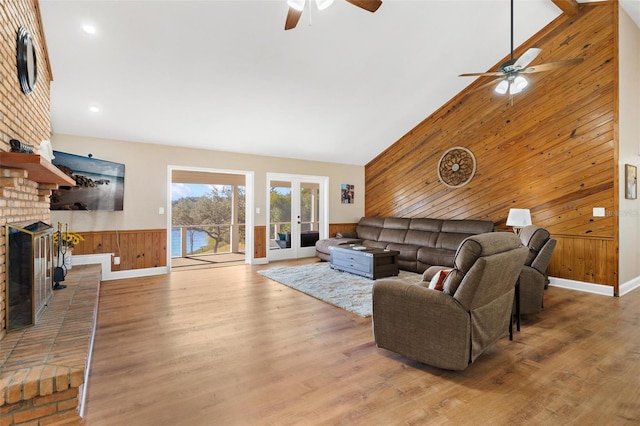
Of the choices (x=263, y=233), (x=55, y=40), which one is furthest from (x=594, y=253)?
(x=55, y=40)

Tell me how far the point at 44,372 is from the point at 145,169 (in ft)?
14.9

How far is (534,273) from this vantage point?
11.3ft

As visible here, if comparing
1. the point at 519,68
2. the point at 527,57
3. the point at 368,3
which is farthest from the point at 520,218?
the point at 368,3

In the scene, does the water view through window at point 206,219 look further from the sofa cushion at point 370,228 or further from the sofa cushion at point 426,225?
the sofa cushion at point 426,225

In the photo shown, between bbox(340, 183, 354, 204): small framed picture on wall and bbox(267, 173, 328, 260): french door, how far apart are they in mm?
492

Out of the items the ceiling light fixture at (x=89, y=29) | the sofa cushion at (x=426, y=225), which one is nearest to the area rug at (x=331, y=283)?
the sofa cushion at (x=426, y=225)

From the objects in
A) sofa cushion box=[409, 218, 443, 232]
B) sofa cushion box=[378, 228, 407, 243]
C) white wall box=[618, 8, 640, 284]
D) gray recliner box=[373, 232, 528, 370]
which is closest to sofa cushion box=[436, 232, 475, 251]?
sofa cushion box=[409, 218, 443, 232]

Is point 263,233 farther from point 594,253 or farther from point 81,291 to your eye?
point 594,253

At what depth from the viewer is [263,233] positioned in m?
6.92

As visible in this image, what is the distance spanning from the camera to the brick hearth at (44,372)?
5.25 feet

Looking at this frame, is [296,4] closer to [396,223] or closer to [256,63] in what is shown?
[256,63]

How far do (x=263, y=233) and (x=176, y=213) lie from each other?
2857 millimetres

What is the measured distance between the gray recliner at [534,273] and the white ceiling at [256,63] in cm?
304

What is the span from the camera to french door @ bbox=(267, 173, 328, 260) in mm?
7250
